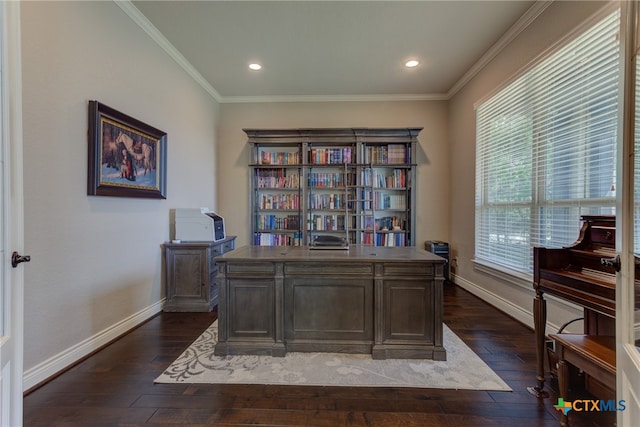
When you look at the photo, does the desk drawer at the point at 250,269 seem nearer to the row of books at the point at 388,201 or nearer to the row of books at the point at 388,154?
the row of books at the point at 388,201

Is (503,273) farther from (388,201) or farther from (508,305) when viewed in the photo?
(388,201)

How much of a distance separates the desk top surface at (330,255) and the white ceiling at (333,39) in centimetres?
230

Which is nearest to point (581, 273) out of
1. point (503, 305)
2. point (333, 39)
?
point (503, 305)

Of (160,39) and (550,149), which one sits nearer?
(550,149)

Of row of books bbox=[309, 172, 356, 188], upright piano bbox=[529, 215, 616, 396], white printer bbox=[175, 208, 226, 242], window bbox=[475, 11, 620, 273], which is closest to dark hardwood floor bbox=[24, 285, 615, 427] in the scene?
upright piano bbox=[529, 215, 616, 396]

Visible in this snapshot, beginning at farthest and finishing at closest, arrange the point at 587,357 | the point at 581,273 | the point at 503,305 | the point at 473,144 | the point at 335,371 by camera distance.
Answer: the point at 473,144 → the point at 503,305 → the point at 335,371 → the point at 581,273 → the point at 587,357

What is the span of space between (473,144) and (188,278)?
4.11 metres

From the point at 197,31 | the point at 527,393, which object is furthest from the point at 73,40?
the point at 527,393

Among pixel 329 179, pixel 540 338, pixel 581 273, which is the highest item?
pixel 329 179

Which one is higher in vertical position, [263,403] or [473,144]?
[473,144]

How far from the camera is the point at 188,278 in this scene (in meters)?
3.17

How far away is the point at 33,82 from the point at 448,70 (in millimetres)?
4295

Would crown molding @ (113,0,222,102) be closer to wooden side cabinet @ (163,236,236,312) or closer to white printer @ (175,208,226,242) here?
white printer @ (175,208,226,242)

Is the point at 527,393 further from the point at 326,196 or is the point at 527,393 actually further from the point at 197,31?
the point at 197,31
